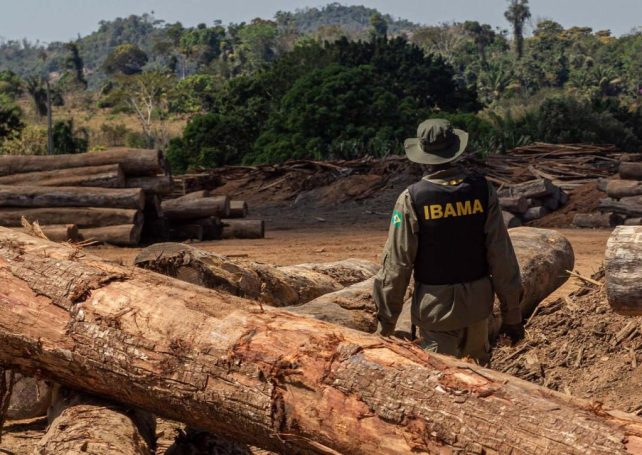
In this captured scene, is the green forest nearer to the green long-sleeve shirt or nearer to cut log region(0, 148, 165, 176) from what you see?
cut log region(0, 148, 165, 176)

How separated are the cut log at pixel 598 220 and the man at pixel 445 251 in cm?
1321

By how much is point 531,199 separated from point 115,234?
26.8ft

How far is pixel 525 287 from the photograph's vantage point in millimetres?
7527

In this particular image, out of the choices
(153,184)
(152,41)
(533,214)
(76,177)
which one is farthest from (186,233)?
(152,41)

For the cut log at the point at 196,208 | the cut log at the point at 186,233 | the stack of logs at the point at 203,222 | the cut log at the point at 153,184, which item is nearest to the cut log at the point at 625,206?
the stack of logs at the point at 203,222

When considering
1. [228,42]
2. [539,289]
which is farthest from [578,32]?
[539,289]

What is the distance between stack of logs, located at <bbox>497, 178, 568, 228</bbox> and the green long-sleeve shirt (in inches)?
494

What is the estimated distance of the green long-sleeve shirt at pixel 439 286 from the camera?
516 centimetres

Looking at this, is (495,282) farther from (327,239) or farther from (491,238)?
(327,239)

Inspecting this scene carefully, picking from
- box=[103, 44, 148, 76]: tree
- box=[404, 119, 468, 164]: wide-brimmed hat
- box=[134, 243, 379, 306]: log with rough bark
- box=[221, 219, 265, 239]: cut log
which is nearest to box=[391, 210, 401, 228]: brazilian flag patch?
box=[404, 119, 468, 164]: wide-brimmed hat

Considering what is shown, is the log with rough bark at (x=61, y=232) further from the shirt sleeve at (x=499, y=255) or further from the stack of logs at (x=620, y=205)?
the shirt sleeve at (x=499, y=255)

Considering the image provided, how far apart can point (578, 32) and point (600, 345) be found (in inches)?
4085

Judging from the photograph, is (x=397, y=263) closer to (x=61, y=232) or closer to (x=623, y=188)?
(x=61, y=232)

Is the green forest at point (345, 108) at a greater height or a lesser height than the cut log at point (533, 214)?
greater
